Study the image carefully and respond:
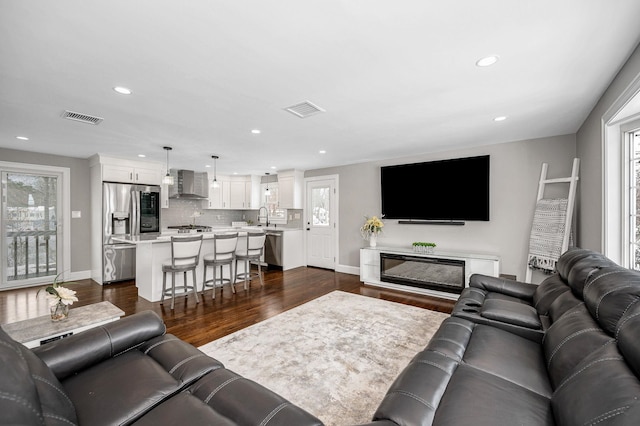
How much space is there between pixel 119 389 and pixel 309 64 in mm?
2194

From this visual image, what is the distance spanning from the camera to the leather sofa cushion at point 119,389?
1.14 metres

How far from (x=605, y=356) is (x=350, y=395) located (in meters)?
1.49

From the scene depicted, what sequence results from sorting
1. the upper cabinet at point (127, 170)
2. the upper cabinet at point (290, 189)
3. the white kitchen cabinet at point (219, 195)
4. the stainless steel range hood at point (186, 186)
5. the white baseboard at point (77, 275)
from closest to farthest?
the upper cabinet at point (127, 170) < the white baseboard at point (77, 275) < the upper cabinet at point (290, 189) < the stainless steel range hood at point (186, 186) < the white kitchen cabinet at point (219, 195)

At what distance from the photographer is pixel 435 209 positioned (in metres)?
4.84

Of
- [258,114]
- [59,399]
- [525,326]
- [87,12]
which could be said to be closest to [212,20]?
[87,12]

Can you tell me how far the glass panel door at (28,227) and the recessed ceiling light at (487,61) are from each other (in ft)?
22.6

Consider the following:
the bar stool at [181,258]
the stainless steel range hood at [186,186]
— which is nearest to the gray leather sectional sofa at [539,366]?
the bar stool at [181,258]

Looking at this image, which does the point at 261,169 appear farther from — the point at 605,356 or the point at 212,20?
the point at 605,356

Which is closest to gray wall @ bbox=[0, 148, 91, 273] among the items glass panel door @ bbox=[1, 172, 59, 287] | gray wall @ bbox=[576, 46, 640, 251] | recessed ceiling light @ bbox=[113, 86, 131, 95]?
glass panel door @ bbox=[1, 172, 59, 287]

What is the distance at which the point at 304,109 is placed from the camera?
2.88 meters

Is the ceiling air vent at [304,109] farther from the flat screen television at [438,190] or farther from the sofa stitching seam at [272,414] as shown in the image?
the flat screen television at [438,190]

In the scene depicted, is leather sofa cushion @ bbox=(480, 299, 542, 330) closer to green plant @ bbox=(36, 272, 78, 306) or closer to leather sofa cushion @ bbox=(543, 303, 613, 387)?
leather sofa cushion @ bbox=(543, 303, 613, 387)

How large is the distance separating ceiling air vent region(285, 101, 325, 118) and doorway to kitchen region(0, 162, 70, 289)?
5066 mm

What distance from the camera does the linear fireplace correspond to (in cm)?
438
